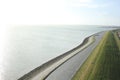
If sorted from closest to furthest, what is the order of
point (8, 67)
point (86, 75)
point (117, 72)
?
point (86, 75) → point (117, 72) → point (8, 67)

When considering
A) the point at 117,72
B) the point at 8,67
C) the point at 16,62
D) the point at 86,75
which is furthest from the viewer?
the point at 16,62

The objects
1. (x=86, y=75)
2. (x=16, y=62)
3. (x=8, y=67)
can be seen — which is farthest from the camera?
(x=16, y=62)

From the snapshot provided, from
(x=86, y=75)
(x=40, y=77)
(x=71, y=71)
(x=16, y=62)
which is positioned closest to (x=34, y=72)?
(x=40, y=77)

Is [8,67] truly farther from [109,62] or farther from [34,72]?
[109,62]

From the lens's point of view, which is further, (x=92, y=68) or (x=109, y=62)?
(x=109, y=62)

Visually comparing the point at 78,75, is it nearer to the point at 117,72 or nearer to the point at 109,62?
the point at 117,72

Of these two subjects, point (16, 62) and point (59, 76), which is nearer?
point (59, 76)

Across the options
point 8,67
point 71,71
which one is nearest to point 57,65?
point 71,71

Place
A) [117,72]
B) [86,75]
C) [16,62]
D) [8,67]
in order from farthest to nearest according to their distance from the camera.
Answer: [16,62] < [8,67] < [117,72] < [86,75]
